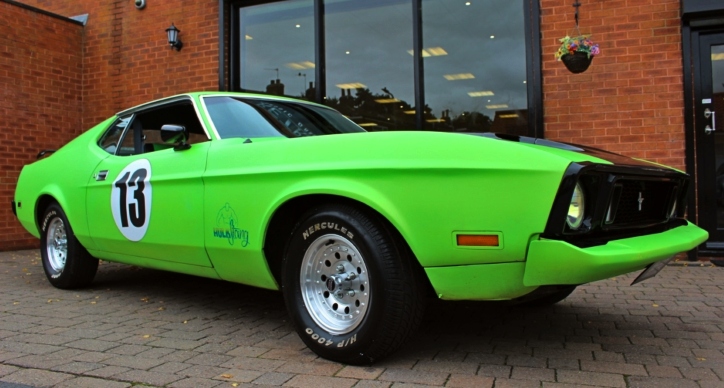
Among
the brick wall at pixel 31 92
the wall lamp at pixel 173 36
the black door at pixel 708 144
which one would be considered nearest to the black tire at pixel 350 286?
the black door at pixel 708 144

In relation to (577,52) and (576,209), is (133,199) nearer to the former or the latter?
(576,209)

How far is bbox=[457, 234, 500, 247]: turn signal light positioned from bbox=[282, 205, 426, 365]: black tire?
0.29m

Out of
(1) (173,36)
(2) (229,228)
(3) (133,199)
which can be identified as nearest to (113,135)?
(3) (133,199)

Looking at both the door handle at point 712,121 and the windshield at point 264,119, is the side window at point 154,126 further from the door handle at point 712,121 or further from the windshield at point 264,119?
the door handle at point 712,121

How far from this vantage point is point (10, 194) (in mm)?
7777

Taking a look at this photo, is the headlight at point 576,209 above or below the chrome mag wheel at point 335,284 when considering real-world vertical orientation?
above

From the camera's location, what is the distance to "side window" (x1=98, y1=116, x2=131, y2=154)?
458 cm

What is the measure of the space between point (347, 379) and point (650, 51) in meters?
5.20

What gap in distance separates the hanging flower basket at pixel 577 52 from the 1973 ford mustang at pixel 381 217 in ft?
9.74

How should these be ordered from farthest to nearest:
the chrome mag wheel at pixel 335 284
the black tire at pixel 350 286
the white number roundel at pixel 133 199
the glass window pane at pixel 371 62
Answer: the glass window pane at pixel 371 62
the white number roundel at pixel 133 199
the chrome mag wheel at pixel 335 284
the black tire at pixel 350 286

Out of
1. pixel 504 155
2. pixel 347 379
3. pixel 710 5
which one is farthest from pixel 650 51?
pixel 347 379

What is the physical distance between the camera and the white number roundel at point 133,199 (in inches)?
151

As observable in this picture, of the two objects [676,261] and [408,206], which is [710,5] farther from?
[408,206]

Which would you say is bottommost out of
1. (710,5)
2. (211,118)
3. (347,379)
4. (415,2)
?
(347,379)
